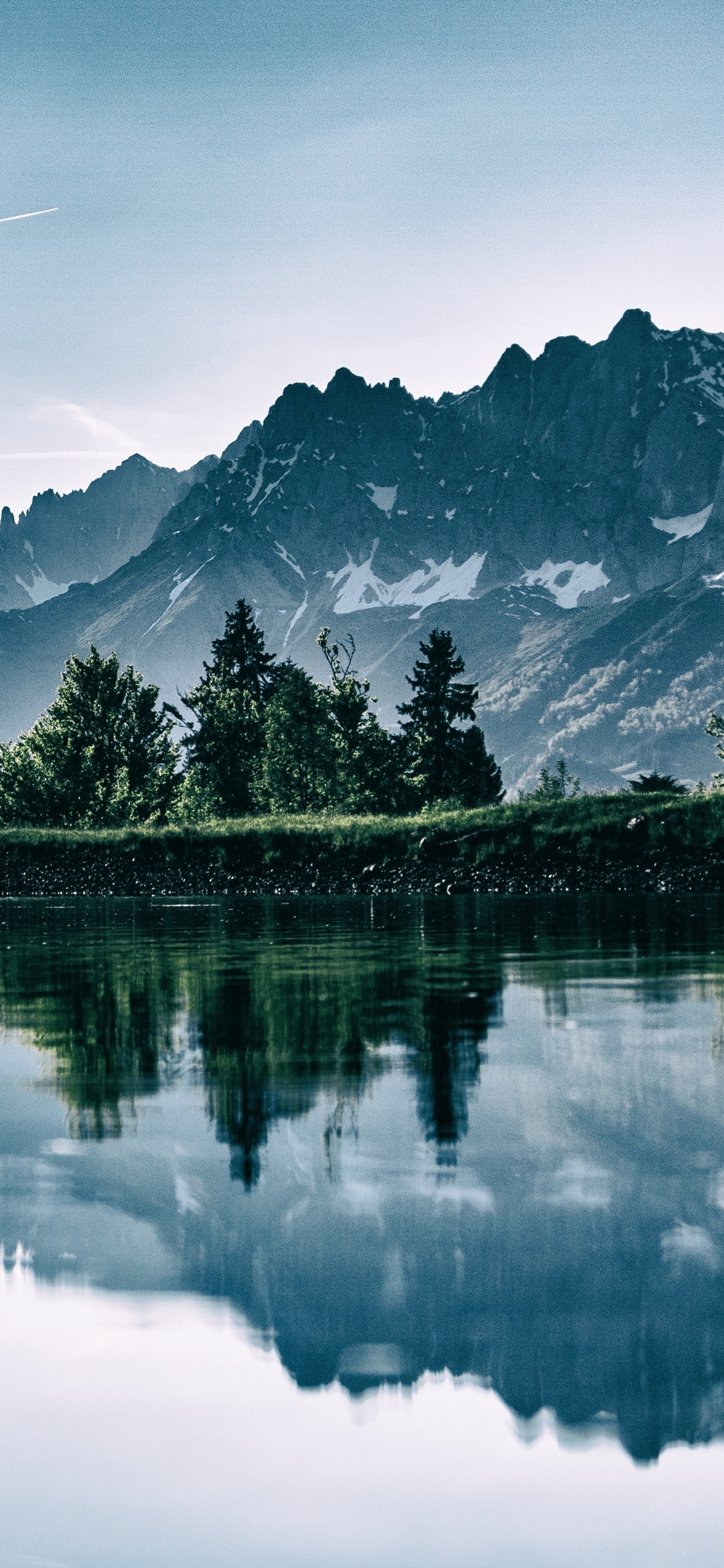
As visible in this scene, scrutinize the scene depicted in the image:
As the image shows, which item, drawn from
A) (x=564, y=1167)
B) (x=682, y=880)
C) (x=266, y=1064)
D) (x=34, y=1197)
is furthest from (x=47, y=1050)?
(x=682, y=880)

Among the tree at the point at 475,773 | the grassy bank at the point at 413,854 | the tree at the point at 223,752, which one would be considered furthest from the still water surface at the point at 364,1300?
the tree at the point at 475,773

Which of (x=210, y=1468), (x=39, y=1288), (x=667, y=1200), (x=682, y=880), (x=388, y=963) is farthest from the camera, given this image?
(x=682, y=880)

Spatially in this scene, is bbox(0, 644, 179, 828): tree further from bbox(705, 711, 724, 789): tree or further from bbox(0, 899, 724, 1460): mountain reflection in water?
bbox(0, 899, 724, 1460): mountain reflection in water

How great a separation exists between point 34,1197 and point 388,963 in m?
17.9

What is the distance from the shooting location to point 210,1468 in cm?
617

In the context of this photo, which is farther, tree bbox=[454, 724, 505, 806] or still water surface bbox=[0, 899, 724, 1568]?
tree bbox=[454, 724, 505, 806]

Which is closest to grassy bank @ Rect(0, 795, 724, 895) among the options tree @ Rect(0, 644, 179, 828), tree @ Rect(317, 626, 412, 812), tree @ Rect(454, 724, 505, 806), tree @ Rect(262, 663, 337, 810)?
tree @ Rect(317, 626, 412, 812)

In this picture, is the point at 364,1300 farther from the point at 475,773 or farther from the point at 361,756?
the point at 475,773

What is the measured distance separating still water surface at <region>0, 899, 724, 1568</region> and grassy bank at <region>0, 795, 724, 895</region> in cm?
5224

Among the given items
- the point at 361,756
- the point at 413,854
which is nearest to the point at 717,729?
the point at 413,854

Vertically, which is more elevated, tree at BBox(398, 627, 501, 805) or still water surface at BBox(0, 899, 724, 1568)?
tree at BBox(398, 627, 501, 805)

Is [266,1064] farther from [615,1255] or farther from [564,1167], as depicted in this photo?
[615,1255]

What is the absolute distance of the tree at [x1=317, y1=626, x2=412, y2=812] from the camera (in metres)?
103

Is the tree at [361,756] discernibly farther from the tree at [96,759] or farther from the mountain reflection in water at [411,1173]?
the mountain reflection in water at [411,1173]
